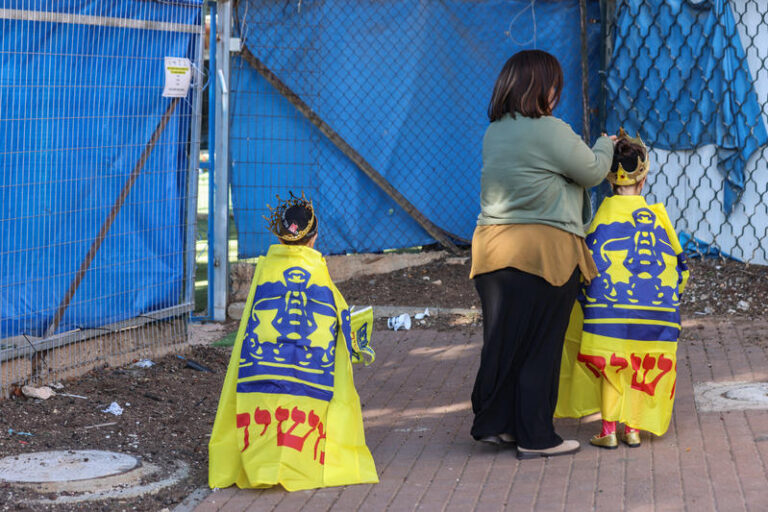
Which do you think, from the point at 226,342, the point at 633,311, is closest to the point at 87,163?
the point at 226,342

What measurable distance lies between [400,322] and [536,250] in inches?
142

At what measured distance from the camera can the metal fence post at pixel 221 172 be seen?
26.6ft

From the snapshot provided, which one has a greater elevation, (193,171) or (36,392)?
(193,171)

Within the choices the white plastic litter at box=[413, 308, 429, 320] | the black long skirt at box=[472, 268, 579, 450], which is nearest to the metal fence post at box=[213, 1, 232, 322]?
the white plastic litter at box=[413, 308, 429, 320]

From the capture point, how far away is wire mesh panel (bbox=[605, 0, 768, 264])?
8797 mm

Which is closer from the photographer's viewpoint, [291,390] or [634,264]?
[291,390]

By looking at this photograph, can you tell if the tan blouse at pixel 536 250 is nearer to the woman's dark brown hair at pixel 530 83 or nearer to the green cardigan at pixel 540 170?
the green cardigan at pixel 540 170

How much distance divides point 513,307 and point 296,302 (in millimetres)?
1021

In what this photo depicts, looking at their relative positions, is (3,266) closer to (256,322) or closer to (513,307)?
(256,322)

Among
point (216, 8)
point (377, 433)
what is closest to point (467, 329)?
point (377, 433)

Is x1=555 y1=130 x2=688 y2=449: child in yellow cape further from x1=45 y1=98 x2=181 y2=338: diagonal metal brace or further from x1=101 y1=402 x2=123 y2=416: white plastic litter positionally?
x1=45 y1=98 x2=181 y2=338: diagonal metal brace

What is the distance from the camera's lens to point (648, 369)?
496cm

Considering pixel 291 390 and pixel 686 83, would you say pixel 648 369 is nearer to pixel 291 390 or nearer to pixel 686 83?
pixel 291 390

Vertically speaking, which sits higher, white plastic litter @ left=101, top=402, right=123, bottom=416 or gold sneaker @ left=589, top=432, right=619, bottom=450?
gold sneaker @ left=589, top=432, right=619, bottom=450
